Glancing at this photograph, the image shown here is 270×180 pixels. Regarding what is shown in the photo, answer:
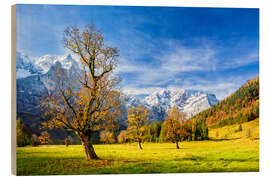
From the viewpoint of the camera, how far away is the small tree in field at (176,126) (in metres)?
7.52

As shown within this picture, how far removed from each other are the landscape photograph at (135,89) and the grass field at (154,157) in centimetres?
3

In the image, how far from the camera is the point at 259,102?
7434 millimetres

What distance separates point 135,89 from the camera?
726cm

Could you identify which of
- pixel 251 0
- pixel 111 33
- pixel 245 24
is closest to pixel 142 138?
pixel 111 33

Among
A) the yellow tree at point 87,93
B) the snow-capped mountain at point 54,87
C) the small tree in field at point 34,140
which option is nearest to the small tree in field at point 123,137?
the yellow tree at point 87,93

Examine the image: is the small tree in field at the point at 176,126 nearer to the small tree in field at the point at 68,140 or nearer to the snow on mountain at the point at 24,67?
the small tree in field at the point at 68,140

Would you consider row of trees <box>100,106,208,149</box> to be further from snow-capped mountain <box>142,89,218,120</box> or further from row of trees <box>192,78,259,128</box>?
row of trees <box>192,78,259,128</box>

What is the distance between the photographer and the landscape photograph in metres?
6.86

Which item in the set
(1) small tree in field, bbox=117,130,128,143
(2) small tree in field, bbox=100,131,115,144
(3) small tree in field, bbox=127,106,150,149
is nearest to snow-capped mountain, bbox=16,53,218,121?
(3) small tree in field, bbox=127,106,150,149

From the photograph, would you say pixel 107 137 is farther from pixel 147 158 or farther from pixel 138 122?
pixel 147 158

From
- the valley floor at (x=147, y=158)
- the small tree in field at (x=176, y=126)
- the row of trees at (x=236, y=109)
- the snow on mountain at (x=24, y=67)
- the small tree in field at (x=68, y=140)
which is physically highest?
the snow on mountain at (x=24, y=67)

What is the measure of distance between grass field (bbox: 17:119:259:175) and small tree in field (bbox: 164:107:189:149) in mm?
233

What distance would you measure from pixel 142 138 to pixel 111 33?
3.36 meters
